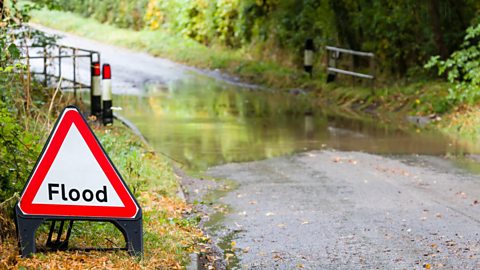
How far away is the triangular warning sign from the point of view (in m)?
6.52

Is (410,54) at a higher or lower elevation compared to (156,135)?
higher

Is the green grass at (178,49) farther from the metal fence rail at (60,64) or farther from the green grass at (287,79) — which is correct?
the metal fence rail at (60,64)

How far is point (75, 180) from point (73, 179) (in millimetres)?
16

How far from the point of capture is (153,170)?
1190 cm

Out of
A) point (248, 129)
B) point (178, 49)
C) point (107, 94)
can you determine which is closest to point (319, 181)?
point (107, 94)

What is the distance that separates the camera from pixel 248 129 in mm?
17891

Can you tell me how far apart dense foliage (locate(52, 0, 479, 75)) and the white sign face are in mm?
15577

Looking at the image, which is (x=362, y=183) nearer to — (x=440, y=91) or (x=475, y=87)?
(x=475, y=87)

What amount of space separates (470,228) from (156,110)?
1255 cm

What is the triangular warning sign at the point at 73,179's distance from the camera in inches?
257

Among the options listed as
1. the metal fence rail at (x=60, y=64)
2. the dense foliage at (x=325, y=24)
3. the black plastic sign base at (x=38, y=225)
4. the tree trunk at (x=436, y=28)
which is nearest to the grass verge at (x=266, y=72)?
the dense foliage at (x=325, y=24)

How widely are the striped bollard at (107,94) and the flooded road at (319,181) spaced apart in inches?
32.8

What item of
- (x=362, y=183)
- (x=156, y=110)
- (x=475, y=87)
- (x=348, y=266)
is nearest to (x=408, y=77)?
(x=475, y=87)

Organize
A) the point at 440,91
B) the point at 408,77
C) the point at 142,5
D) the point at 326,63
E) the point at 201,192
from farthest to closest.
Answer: the point at 142,5, the point at 326,63, the point at 408,77, the point at 440,91, the point at 201,192
